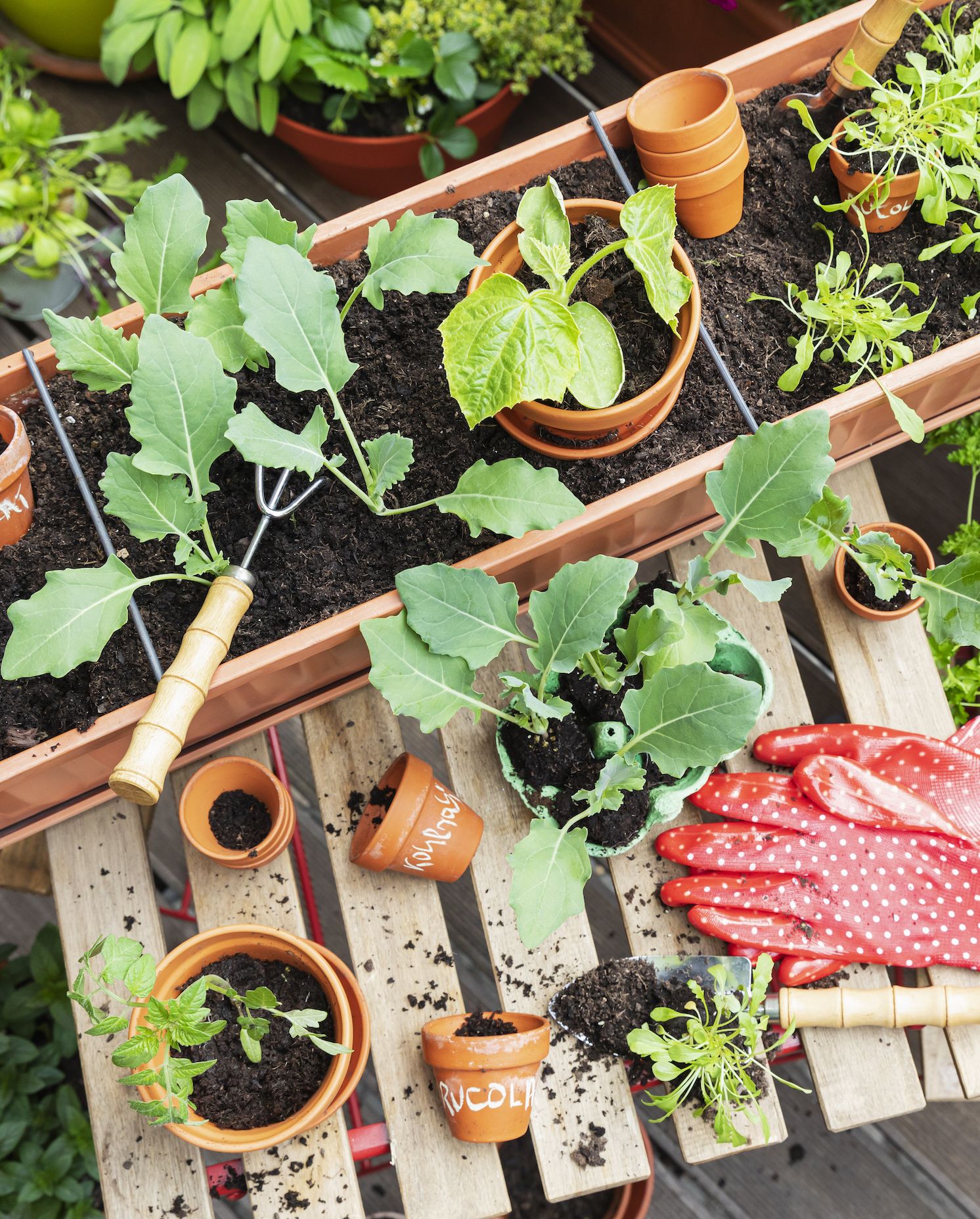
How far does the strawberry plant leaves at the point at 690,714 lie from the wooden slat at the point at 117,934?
550mm

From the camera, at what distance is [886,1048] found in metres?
1.06

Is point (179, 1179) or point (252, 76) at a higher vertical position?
point (252, 76)

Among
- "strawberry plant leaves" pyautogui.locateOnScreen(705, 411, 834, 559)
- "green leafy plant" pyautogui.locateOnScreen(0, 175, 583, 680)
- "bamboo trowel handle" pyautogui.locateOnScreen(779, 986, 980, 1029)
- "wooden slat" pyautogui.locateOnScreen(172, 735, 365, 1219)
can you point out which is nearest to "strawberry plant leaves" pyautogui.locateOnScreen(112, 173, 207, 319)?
"green leafy plant" pyautogui.locateOnScreen(0, 175, 583, 680)

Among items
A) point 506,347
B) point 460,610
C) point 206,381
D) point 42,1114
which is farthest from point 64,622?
point 42,1114

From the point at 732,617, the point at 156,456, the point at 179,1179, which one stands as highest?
the point at 156,456

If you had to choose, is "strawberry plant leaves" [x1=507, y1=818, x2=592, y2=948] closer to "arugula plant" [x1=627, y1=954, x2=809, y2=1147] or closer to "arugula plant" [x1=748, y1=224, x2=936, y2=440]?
"arugula plant" [x1=627, y1=954, x2=809, y2=1147]

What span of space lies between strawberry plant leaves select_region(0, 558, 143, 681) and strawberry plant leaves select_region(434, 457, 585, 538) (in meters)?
0.31

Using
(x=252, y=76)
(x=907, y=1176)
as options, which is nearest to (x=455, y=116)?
(x=252, y=76)

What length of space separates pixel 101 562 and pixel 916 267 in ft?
2.98

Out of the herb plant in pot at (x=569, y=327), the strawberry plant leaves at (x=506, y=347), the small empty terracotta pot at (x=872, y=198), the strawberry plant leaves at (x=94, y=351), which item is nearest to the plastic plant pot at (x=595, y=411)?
the herb plant in pot at (x=569, y=327)

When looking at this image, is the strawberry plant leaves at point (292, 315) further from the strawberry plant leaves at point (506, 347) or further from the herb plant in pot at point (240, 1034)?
the herb plant in pot at point (240, 1034)

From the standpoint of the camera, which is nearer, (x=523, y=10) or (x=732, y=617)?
(x=732, y=617)

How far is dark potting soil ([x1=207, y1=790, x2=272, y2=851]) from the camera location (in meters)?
1.10

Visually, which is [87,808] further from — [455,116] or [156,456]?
[455,116]
